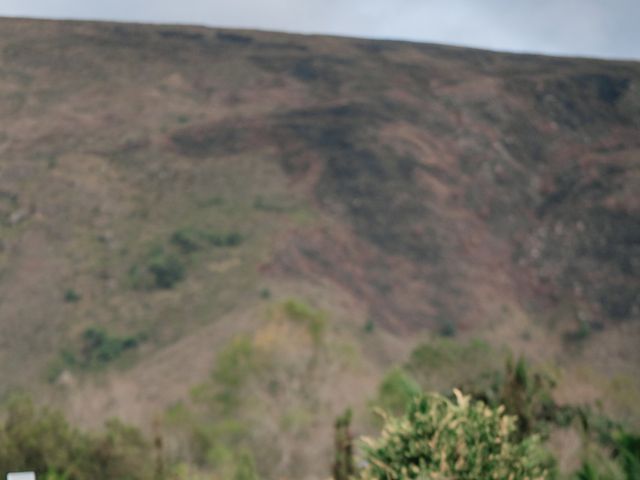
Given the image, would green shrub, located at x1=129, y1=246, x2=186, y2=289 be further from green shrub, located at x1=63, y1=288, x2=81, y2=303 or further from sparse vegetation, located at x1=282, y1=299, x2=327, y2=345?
sparse vegetation, located at x1=282, y1=299, x2=327, y2=345

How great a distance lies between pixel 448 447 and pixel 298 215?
38.3 m

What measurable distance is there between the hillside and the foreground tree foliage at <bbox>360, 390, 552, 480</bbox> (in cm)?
1887

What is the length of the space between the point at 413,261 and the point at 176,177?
10.0 m

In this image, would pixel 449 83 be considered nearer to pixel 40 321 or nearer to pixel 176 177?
pixel 176 177

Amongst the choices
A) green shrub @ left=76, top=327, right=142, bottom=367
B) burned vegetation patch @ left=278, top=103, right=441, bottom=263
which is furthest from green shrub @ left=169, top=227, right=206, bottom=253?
burned vegetation patch @ left=278, top=103, right=441, bottom=263

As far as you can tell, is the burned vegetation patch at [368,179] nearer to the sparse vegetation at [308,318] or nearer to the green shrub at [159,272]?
the green shrub at [159,272]

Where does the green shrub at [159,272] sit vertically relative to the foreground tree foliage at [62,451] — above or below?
above

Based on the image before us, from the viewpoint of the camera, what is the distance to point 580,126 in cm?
5559

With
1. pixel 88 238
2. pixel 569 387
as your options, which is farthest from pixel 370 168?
pixel 569 387

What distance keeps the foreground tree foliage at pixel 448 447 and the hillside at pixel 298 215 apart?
18.9m

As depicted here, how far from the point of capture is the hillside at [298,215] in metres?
35.8

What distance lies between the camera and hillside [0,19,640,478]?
117 ft

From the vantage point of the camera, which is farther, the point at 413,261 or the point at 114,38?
the point at 114,38

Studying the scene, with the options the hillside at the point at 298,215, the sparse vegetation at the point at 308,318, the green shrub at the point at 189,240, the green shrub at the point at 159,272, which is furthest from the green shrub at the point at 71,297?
the sparse vegetation at the point at 308,318
